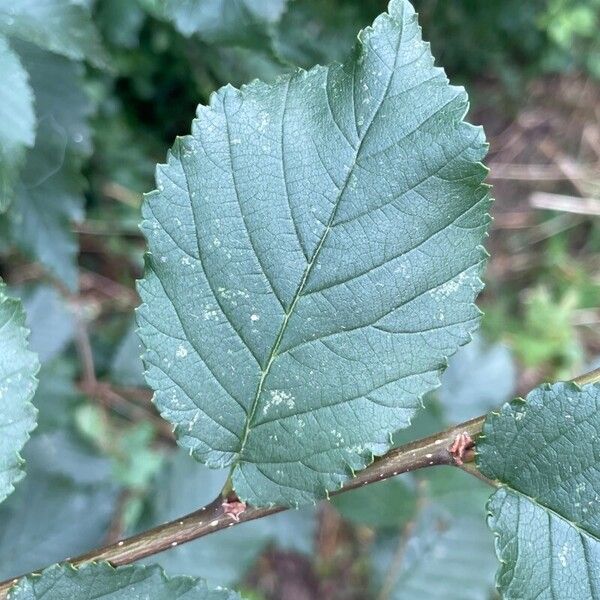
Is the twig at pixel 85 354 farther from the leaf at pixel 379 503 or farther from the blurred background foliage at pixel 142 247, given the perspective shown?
the leaf at pixel 379 503

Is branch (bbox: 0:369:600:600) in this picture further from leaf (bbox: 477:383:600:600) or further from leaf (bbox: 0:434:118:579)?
leaf (bbox: 0:434:118:579)

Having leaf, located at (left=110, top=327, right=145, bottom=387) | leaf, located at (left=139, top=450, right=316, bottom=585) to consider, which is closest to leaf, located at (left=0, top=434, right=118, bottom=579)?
leaf, located at (left=139, top=450, right=316, bottom=585)

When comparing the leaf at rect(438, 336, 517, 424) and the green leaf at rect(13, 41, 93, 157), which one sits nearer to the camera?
the green leaf at rect(13, 41, 93, 157)

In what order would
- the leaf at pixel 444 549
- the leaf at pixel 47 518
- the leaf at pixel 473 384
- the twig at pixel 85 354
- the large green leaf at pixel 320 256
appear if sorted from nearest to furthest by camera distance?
1. the large green leaf at pixel 320 256
2. the leaf at pixel 47 518
3. the leaf at pixel 444 549
4. the leaf at pixel 473 384
5. the twig at pixel 85 354

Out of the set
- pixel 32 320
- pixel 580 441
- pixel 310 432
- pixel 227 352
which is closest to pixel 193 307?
pixel 227 352

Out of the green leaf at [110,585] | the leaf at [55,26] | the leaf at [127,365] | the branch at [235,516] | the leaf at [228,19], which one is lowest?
the green leaf at [110,585]

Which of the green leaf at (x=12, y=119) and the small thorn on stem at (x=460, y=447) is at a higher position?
the green leaf at (x=12, y=119)

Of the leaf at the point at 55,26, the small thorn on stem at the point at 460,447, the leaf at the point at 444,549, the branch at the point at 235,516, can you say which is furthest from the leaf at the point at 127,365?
the small thorn on stem at the point at 460,447
